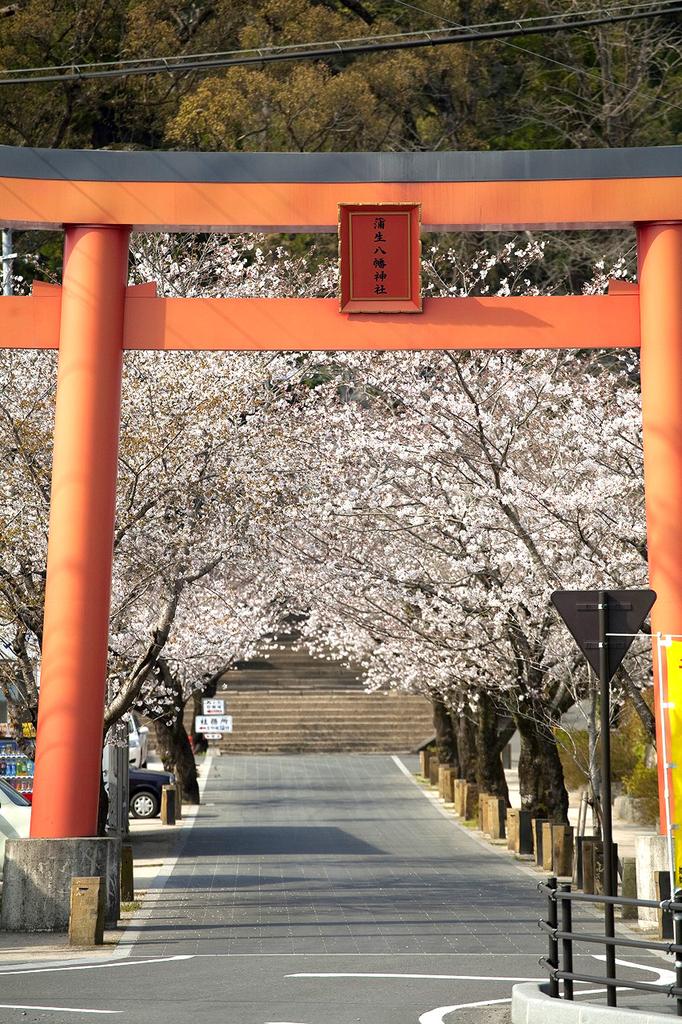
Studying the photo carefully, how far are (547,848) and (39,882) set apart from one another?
916cm

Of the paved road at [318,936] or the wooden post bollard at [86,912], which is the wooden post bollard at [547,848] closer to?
the paved road at [318,936]

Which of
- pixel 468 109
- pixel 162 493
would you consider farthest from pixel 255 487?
pixel 468 109

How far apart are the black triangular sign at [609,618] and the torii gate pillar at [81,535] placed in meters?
5.99

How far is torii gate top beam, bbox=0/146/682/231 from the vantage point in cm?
1351

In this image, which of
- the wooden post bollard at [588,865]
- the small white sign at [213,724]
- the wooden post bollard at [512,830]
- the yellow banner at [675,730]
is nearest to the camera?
the yellow banner at [675,730]

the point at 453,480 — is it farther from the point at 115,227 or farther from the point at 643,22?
the point at 643,22

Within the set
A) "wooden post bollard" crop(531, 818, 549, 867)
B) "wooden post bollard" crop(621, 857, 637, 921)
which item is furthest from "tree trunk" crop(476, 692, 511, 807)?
"wooden post bollard" crop(621, 857, 637, 921)

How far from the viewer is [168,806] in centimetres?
2695

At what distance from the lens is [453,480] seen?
19172 millimetres

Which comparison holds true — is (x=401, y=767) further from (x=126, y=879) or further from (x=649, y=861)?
(x=649, y=861)

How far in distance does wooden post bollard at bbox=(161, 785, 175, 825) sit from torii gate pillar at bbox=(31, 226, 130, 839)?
14293mm

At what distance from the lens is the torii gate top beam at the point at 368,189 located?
13.5 m

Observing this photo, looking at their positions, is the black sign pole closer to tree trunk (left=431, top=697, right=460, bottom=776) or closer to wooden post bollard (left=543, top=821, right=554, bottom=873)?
wooden post bollard (left=543, top=821, right=554, bottom=873)

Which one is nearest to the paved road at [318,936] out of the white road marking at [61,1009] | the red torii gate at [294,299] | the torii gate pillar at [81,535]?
the white road marking at [61,1009]
